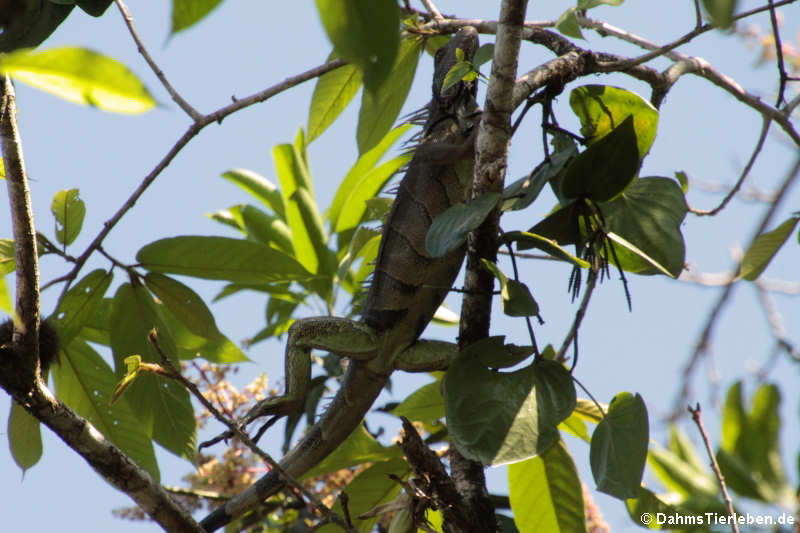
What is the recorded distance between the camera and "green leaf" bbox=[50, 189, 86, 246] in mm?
2850

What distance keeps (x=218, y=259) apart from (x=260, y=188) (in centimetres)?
234

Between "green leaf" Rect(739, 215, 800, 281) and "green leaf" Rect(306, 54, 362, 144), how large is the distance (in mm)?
1727

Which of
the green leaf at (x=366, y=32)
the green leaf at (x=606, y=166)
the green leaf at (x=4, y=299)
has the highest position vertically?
the green leaf at (x=606, y=166)

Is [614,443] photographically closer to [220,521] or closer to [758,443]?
[758,443]

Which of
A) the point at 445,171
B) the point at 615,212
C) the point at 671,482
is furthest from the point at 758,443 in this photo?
the point at 445,171

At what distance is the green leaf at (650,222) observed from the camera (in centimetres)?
230

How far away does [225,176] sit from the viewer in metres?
5.06

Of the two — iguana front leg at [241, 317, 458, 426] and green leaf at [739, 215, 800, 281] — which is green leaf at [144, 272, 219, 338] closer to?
iguana front leg at [241, 317, 458, 426]

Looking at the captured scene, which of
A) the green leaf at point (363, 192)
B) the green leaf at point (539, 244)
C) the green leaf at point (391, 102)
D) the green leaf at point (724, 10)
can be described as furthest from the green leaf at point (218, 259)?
the green leaf at point (724, 10)

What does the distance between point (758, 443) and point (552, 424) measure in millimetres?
1123

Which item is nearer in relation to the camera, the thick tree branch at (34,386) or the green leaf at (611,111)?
the thick tree branch at (34,386)

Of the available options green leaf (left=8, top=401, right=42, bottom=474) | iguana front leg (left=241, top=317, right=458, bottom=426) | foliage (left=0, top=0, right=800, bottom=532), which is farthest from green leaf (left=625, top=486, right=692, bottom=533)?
green leaf (left=8, top=401, right=42, bottom=474)

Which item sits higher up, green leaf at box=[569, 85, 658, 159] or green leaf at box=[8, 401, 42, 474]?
green leaf at box=[569, 85, 658, 159]

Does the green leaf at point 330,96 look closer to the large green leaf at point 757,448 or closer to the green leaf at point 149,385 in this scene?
the green leaf at point 149,385
